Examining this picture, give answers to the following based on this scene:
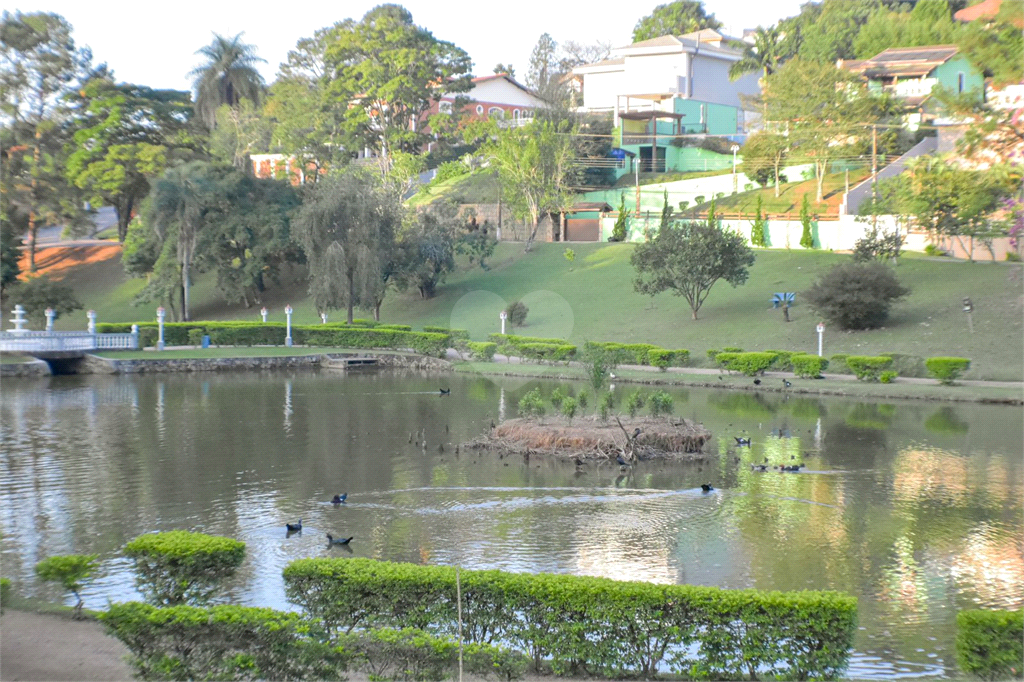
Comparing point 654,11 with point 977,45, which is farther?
point 654,11

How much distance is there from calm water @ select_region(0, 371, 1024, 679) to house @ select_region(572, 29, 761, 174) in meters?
54.3

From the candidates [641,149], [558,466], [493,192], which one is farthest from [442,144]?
[558,466]

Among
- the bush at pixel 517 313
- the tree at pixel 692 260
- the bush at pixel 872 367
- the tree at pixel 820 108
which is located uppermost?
the tree at pixel 820 108

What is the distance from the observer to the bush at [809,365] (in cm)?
3506

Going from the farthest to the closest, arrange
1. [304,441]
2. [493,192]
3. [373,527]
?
[493,192] < [304,441] < [373,527]

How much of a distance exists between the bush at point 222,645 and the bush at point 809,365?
28.7 meters

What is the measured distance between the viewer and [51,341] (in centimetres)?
3953

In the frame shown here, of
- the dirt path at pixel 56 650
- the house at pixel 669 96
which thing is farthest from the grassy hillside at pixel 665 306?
the dirt path at pixel 56 650

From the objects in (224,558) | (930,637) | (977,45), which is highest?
(977,45)

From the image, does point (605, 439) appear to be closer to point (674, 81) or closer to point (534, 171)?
point (534, 171)

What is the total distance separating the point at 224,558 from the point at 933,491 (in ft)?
43.2

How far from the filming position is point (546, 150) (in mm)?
65938

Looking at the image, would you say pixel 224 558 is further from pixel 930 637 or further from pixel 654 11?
pixel 654 11

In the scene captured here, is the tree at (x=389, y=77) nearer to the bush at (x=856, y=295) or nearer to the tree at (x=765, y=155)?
the tree at (x=765, y=155)
